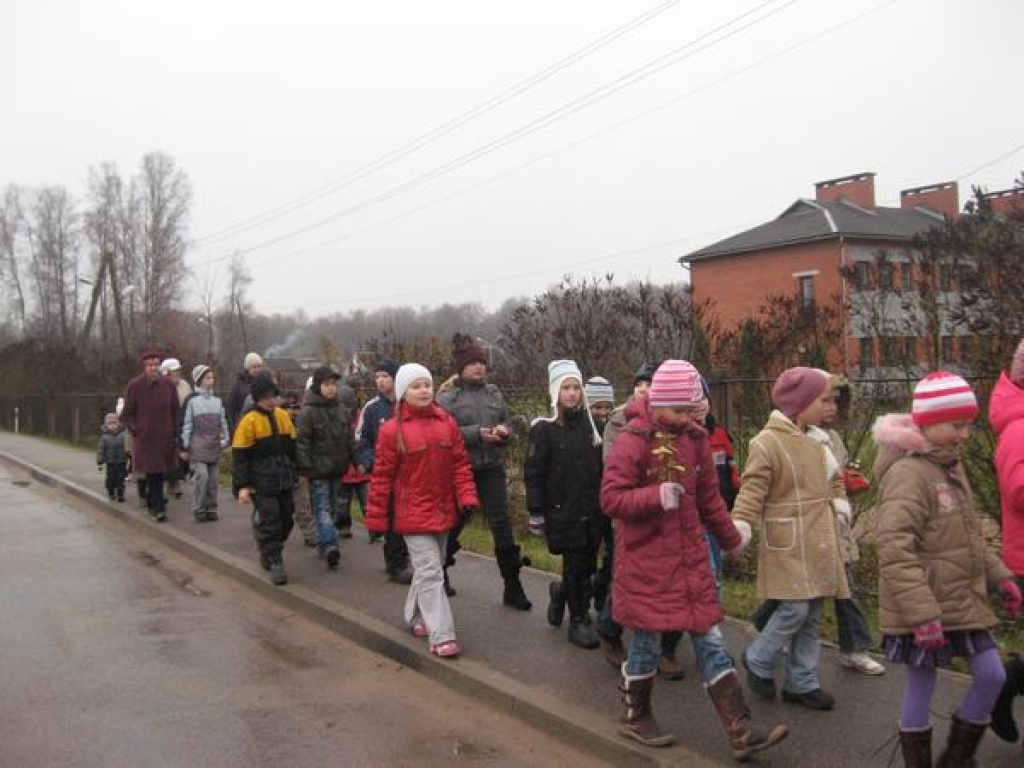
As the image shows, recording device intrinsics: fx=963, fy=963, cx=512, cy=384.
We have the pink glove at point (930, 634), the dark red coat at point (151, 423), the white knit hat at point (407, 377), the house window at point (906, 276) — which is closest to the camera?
the pink glove at point (930, 634)

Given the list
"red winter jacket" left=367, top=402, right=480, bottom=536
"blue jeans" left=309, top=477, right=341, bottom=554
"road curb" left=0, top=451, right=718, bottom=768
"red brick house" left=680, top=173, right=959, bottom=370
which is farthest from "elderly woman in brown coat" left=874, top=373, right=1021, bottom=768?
"red brick house" left=680, top=173, right=959, bottom=370

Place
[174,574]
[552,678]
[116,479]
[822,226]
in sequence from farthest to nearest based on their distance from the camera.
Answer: [822,226], [116,479], [174,574], [552,678]

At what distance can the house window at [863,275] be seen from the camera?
8719 millimetres

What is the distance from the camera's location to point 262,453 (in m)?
8.09

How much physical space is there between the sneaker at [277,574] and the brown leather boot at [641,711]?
432 cm

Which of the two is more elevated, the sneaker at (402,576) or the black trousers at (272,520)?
the black trousers at (272,520)

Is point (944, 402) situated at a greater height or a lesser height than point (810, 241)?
lesser

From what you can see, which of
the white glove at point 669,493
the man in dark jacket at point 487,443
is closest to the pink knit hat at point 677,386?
the white glove at point 669,493

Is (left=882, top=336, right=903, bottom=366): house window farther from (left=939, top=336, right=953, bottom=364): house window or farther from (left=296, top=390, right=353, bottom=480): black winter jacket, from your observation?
(left=296, top=390, right=353, bottom=480): black winter jacket

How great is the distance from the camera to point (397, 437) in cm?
607

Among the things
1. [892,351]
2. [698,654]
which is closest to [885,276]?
A: [892,351]

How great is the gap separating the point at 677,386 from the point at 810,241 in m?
44.4

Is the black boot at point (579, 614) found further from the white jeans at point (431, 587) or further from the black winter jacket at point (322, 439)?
the black winter jacket at point (322, 439)

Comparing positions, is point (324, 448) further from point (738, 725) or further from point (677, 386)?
point (738, 725)
